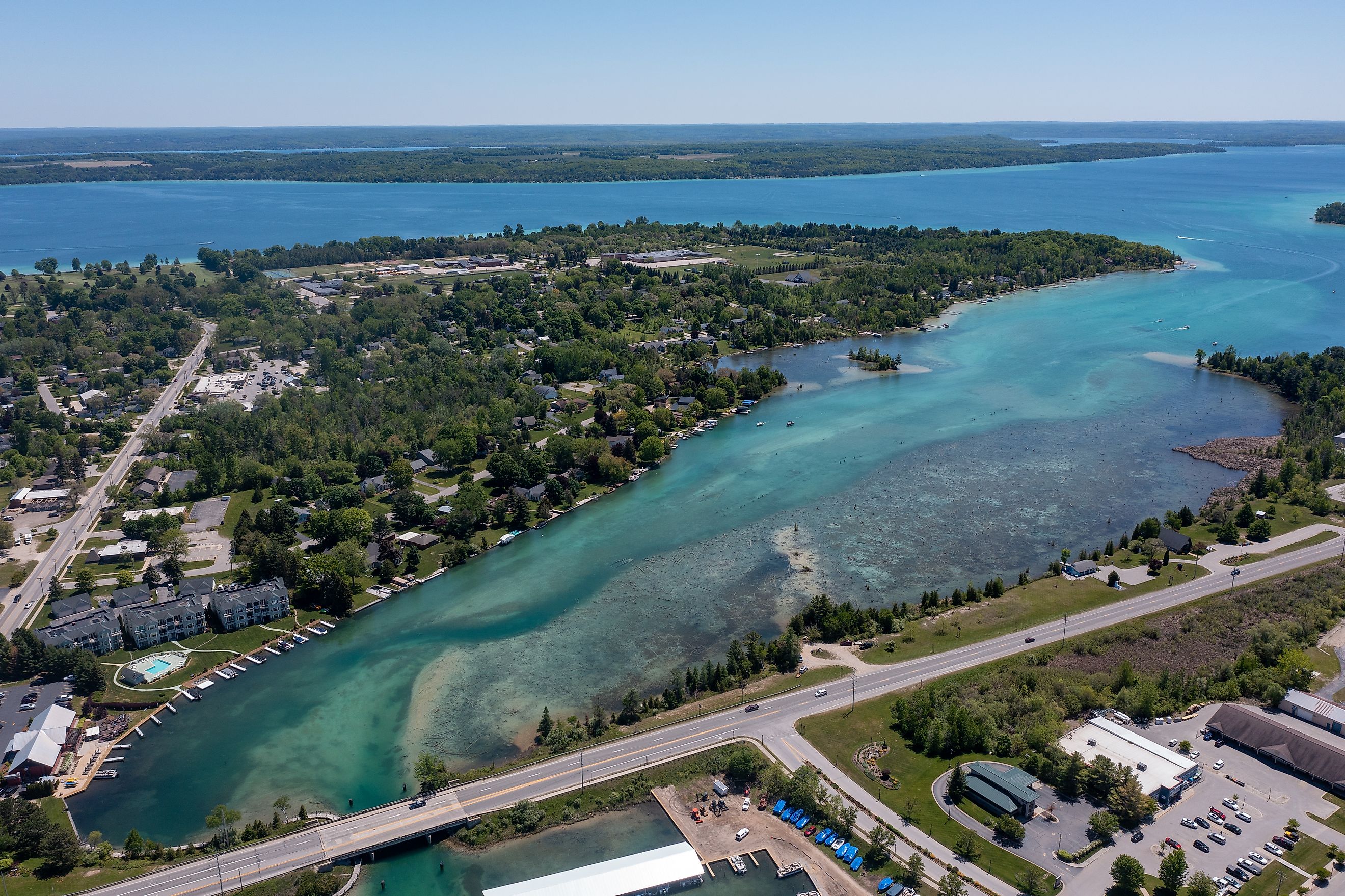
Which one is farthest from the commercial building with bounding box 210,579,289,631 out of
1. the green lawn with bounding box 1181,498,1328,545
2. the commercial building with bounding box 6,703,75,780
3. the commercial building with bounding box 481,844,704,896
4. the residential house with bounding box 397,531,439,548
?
the green lawn with bounding box 1181,498,1328,545

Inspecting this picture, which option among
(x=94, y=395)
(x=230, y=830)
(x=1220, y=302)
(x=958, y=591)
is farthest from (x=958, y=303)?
(x=230, y=830)

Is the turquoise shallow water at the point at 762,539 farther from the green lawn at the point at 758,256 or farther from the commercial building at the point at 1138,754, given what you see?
the green lawn at the point at 758,256

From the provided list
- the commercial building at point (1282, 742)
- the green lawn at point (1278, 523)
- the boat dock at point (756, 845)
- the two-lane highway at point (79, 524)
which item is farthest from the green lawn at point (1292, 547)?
the two-lane highway at point (79, 524)

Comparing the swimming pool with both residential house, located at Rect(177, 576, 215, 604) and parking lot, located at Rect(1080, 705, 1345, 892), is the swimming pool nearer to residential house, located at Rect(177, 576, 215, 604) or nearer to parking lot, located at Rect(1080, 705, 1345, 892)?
residential house, located at Rect(177, 576, 215, 604)

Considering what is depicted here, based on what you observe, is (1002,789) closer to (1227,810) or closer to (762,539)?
(1227,810)

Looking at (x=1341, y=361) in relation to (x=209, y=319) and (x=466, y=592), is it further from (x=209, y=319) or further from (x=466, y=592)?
(x=209, y=319)

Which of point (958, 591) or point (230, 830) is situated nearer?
point (230, 830)
